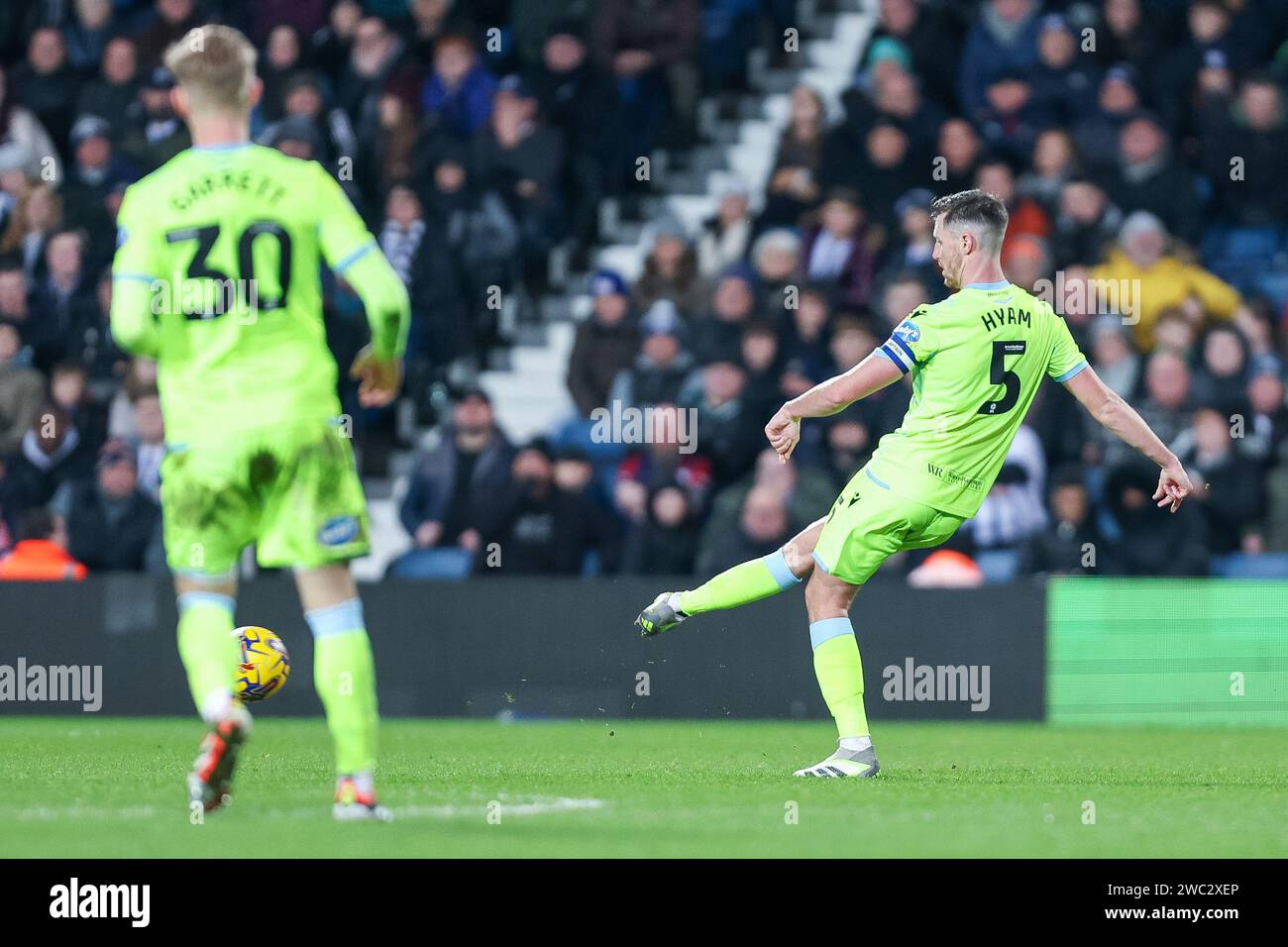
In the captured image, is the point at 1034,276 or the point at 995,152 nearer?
the point at 1034,276

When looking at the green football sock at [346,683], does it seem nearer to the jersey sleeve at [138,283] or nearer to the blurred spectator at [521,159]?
the jersey sleeve at [138,283]

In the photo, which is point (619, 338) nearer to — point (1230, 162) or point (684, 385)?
point (684, 385)

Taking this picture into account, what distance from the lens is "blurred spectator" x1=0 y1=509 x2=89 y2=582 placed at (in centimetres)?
1341

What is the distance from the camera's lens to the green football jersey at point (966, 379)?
26.8 ft

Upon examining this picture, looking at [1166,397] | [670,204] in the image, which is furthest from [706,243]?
[1166,397]

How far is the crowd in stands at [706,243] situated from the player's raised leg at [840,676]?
488cm

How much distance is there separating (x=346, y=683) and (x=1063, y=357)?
331 cm

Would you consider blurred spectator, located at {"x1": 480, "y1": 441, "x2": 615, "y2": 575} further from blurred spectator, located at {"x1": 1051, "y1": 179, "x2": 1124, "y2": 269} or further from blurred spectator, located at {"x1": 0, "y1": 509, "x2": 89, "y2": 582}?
blurred spectator, located at {"x1": 1051, "y1": 179, "x2": 1124, "y2": 269}

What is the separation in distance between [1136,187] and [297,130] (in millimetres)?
5555

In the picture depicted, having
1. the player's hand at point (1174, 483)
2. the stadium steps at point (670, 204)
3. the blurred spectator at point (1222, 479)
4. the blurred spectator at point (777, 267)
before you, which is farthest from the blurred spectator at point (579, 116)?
the player's hand at point (1174, 483)

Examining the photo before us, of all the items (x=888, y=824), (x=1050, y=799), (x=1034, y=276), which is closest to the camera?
(x=888, y=824)

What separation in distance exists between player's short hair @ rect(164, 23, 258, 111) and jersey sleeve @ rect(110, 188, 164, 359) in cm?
34

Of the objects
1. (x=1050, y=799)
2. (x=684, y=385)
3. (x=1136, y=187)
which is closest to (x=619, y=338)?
(x=684, y=385)

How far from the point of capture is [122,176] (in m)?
15.5
